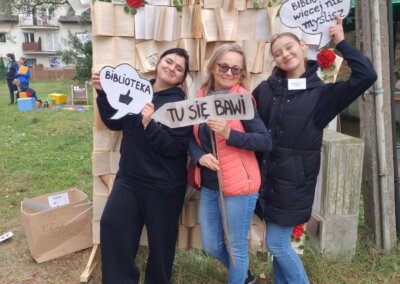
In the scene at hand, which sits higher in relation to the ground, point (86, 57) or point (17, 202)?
point (86, 57)

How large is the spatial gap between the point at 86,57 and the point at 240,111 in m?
16.5

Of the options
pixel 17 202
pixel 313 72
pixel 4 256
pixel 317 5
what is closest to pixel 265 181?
pixel 313 72

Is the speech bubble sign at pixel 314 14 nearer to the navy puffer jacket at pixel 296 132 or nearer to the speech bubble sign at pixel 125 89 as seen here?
the navy puffer jacket at pixel 296 132

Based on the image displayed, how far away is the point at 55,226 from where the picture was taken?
321cm

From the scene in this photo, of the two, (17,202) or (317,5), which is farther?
(17,202)

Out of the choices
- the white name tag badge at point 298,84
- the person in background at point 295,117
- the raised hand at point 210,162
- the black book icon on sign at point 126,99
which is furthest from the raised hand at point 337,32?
the black book icon on sign at point 126,99

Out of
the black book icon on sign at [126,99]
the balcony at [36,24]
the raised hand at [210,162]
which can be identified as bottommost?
the raised hand at [210,162]

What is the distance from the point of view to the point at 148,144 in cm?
234

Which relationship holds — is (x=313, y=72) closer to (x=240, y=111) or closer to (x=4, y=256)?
(x=240, y=111)

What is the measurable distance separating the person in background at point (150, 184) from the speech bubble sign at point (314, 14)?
70 cm

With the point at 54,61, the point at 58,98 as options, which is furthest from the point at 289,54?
the point at 54,61

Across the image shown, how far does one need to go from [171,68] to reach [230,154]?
62cm

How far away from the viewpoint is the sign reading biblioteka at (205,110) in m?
2.11

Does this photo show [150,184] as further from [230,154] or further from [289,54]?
[289,54]
